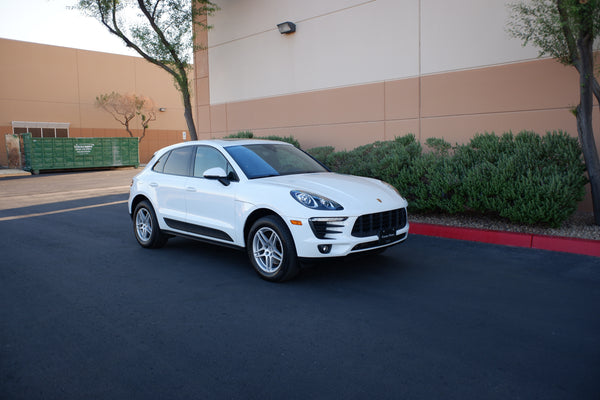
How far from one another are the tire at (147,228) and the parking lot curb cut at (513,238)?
166 inches

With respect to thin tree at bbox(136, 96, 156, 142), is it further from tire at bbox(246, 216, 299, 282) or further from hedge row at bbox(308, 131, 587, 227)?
tire at bbox(246, 216, 299, 282)

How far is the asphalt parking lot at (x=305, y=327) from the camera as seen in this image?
3.22 m

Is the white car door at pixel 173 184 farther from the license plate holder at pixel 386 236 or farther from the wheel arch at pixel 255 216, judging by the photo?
the license plate holder at pixel 386 236

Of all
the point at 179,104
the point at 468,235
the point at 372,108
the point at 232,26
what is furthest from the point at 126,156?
the point at 468,235

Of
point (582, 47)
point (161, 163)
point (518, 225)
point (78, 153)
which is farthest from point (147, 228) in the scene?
point (78, 153)

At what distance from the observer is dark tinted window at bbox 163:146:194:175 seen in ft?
22.9

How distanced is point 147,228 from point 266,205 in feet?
9.36

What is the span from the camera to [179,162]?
7.15 metres

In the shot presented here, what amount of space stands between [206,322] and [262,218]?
1.60m

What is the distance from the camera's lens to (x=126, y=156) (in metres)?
32.5

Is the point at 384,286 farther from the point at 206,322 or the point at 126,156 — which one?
the point at 126,156

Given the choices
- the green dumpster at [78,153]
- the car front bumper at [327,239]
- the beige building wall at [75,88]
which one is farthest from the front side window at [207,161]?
the beige building wall at [75,88]

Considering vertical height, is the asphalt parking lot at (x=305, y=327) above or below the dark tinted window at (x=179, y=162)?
below

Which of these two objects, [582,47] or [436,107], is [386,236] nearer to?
[582,47]
